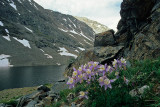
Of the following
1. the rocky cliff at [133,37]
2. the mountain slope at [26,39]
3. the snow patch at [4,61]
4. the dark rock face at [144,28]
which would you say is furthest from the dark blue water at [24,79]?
the mountain slope at [26,39]

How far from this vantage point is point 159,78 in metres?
3.97

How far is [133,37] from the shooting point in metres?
16.8

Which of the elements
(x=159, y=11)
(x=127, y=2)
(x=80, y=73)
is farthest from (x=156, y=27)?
(x=80, y=73)

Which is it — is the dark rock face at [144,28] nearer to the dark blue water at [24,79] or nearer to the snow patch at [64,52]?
the dark blue water at [24,79]

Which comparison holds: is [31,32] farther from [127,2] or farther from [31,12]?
[127,2]

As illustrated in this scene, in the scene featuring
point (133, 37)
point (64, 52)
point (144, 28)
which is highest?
point (64, 52)

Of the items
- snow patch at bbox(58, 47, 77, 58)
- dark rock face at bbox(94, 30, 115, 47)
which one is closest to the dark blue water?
dark rock face at bbox(94, 30, 115, 47)

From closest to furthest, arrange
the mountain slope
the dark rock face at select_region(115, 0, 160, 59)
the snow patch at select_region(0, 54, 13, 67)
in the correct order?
the dark rock face at select_region(115, 0, 160, 59) < the snow patch at select_region(0, 54, 13, 67) < the mountain slope

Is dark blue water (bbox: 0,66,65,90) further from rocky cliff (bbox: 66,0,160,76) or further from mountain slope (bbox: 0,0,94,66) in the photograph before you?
mountain slope (bbox: 0,0,94,66)

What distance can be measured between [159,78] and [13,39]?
138 meters

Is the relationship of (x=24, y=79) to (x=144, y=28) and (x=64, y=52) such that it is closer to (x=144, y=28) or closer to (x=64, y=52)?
(x=144, y=28)

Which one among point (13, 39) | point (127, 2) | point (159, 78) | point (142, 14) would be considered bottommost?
point (159, 78)

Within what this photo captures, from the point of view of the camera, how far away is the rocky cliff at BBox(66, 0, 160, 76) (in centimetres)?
1157

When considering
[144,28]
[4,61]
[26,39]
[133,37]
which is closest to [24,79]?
[133,37]
